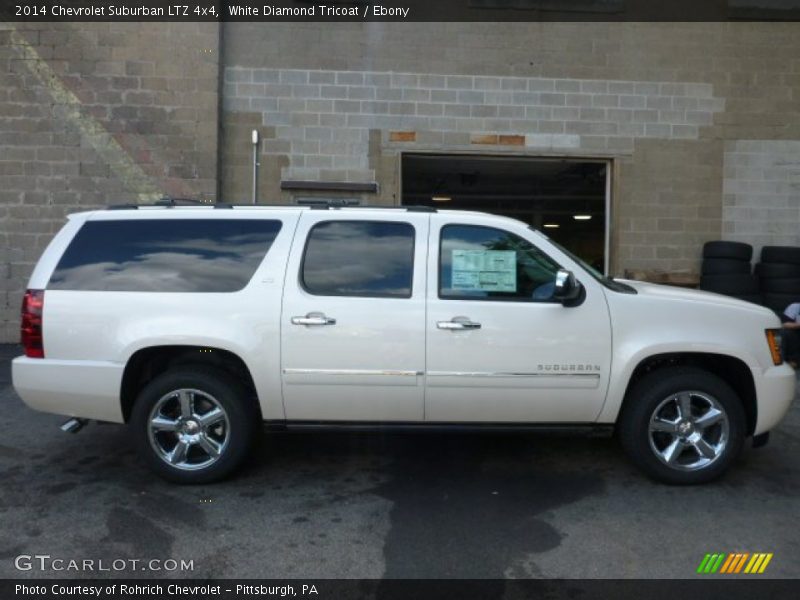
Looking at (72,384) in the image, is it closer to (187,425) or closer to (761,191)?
(187,425)

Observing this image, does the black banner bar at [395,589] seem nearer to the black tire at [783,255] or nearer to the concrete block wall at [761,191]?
the black tire at [783,255]

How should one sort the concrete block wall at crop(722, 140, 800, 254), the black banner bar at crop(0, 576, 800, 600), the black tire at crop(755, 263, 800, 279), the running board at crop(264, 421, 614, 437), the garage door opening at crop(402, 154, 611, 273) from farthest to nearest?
the garage door opening at crop(402, 154, 611, 273) < the concrete block wall at crop(722, 140, 800, 254) < the black tire at crop(755, 263, 800, 279) < the running board at crop(264, 421, 614, 437) < the black banner bar at crop(0, 576, 800, 600)

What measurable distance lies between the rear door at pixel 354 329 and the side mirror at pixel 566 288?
881 millimetres

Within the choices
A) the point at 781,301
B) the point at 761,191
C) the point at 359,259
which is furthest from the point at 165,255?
the point at 761,191

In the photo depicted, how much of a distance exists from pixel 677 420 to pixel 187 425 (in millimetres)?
3328

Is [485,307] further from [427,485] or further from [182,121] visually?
[182,121]

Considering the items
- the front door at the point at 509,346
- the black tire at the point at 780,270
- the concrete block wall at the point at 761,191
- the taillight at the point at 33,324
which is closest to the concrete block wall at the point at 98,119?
the taillight at the point at 33,324

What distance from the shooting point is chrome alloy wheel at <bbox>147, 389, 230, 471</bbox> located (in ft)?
15.5

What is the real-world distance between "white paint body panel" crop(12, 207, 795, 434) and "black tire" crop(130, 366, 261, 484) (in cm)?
18

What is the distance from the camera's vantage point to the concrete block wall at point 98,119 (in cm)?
971

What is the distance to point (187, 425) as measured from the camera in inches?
187

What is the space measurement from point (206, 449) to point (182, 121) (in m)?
6.37

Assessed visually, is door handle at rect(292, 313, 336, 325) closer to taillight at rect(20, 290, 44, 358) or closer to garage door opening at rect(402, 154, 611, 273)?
taillight at rect(20, 290, 44, 358)
